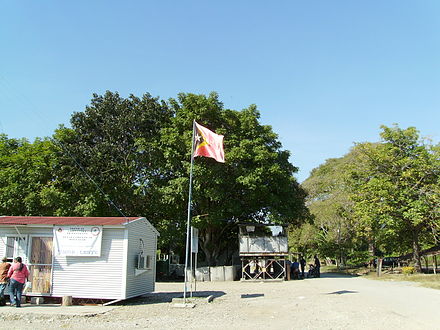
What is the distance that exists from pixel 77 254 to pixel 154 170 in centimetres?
1515

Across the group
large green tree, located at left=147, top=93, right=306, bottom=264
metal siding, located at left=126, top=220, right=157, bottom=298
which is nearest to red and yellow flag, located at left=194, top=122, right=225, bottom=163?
metal siding, located at left=126, top=220, right=157, bottom=298

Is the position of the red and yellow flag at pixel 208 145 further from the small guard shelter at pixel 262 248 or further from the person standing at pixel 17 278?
the small guard shelter at pixel 262 248

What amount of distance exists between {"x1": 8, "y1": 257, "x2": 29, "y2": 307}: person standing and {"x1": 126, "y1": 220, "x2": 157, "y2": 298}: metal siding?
11.6 feet

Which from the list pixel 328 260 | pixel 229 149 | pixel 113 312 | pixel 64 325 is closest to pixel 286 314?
pixel 113 312

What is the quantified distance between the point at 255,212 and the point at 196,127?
15.8 m

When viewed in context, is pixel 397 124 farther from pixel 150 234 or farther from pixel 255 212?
pixel 150 234

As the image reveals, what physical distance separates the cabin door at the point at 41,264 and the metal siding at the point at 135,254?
2974mm

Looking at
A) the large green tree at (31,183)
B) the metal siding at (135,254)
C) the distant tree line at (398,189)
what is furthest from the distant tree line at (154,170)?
the metal siding at (135,254)

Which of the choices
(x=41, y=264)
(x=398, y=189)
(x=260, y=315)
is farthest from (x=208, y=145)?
(x=398, y=189)

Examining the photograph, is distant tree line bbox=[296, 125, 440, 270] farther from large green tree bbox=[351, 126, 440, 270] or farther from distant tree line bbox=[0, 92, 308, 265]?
distant tree line bbox=[0, 92, 308, 265]

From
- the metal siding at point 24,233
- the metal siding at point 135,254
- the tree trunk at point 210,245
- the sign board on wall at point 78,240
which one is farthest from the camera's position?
the tree trunk at point 210,245

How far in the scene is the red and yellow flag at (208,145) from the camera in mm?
16078

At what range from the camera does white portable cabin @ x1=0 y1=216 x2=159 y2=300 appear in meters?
14.4

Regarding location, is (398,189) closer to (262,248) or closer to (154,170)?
(262,248)
